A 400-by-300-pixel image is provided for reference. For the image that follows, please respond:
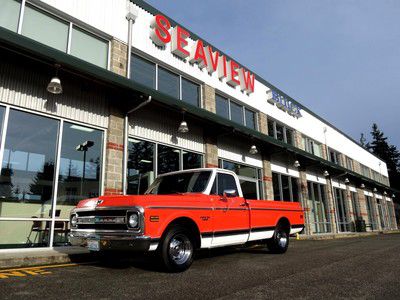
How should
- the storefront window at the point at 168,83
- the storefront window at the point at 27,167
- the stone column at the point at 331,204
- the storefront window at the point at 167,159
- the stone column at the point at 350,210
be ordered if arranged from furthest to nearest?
the stone column at the point at 350,210
the stone column at the point at 331,204
the storefront window at the point at 168,83
the storefront window at the point at 167,159
the storefront window at the point at 27,167

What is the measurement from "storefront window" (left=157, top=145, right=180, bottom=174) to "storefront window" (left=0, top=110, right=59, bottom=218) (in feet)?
12.5

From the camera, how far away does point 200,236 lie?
628 cm

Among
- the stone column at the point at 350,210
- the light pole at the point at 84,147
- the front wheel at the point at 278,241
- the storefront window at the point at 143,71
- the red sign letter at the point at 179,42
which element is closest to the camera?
the front wheel at the point at 278,241

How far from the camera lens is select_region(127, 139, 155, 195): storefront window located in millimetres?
10766

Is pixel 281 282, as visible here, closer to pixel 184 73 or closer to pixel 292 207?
pixel 292 207

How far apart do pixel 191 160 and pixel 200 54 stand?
487 centimetres

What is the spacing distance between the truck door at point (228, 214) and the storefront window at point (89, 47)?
6281 mm

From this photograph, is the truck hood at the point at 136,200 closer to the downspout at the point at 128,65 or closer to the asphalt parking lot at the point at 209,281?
the asphalt parking lot at the point at 209,281

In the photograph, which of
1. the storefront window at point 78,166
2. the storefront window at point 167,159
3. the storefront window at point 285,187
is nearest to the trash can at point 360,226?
the storefront window at point 285,187

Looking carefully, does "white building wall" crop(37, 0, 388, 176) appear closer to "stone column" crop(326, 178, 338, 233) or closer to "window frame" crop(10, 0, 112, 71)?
"window frame" crop(10, 0, 112, 71)

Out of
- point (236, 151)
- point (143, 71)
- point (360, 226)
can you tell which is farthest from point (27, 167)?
point (360, 226)

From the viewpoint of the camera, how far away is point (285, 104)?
21.5 meters

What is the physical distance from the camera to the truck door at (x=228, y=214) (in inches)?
268

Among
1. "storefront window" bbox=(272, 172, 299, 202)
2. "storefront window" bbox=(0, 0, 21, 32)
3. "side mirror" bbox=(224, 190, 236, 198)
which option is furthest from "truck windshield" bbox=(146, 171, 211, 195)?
"storefront window" bbox=(272, 172, 299, 202)
